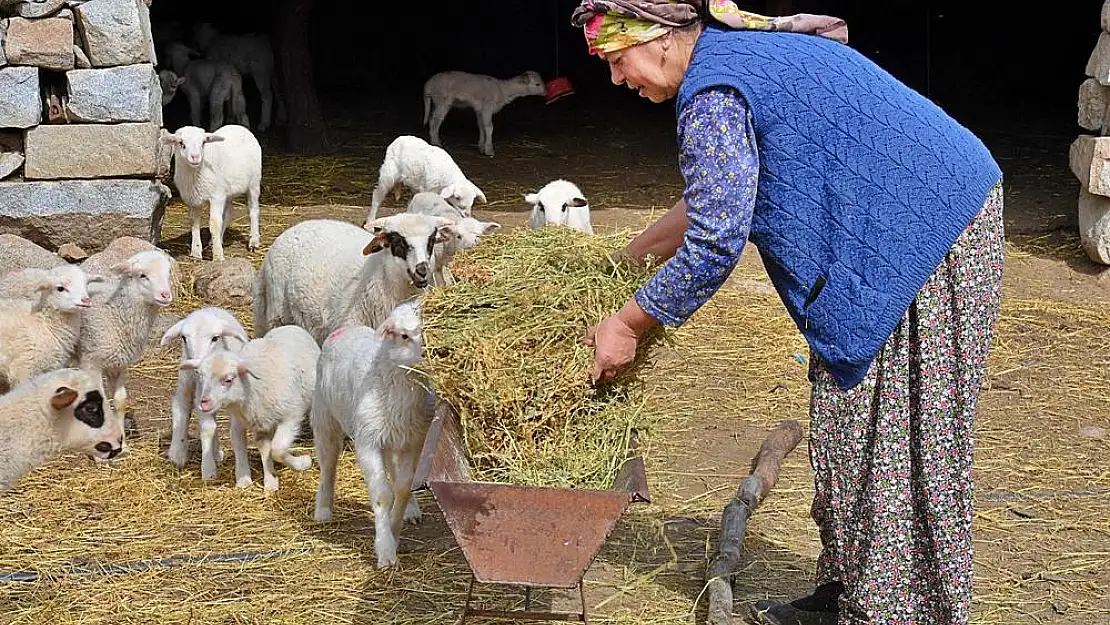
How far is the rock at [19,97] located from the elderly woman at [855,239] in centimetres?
642

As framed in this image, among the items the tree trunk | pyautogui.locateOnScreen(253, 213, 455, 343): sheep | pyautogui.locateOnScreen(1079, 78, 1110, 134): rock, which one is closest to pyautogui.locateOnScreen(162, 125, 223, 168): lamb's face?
pyautogui.locateOnScreen(253, 213, 455, 343): sheep

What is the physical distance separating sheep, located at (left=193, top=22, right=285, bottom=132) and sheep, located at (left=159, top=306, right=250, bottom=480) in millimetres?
9262

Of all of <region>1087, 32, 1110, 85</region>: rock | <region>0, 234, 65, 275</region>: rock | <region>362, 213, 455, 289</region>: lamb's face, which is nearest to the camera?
<region>362, 213, 455, 289</region>: lamb's face

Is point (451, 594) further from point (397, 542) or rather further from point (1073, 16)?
point (1073, 16)

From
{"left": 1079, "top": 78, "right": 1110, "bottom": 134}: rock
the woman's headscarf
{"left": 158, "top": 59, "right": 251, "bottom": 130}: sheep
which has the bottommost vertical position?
{"left": 158, "top": 59, "right": 251, "bottom": 130}: sheep

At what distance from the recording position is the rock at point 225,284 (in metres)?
8.84

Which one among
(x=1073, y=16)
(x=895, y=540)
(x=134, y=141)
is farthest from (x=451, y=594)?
(x=1073, y=16)

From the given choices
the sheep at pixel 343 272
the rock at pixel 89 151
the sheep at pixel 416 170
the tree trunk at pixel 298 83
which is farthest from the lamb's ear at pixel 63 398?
the tree trunk at pixel 298 83

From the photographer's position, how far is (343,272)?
6.88m

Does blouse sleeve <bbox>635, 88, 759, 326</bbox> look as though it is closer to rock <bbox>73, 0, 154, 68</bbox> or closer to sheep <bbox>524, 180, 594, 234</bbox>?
sheep <bbox>524, 180, 594, 234</bbox>

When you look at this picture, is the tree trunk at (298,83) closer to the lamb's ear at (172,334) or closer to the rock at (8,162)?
the rock at (8,162)

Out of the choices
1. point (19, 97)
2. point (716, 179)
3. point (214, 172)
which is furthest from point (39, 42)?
point (716, 179)

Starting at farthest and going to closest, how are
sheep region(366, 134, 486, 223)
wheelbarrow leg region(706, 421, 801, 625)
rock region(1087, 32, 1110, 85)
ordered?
sheep region(366, 134, 486, 223)
rock region(1087, 32, 1110, 85)
wheelbarrow leg region(706, 421, 801, 625)

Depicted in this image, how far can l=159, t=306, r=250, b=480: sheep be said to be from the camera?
5984mm
